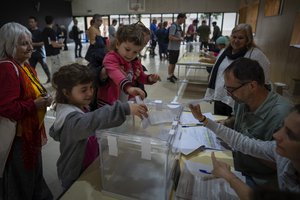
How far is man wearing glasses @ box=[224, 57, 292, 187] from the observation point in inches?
44.0

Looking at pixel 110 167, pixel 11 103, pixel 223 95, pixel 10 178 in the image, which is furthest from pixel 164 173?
pixel 223 95

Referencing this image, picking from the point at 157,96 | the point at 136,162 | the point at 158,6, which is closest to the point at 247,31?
the point at 136,162

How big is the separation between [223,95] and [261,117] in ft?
4.38

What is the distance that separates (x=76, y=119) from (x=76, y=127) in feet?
0.12

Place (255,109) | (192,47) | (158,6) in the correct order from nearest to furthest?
(255,109) → (192,47) → (158,6)

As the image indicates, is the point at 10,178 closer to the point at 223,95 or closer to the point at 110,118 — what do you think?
the point at 110,118

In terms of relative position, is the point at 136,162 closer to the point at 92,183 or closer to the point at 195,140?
the point at 92,183

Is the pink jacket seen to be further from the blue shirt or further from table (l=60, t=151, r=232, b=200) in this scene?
the blue shirt

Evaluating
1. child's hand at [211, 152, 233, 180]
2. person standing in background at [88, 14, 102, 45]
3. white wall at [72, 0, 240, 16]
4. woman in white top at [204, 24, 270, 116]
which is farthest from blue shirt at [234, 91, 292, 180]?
white wall at [72, 0, 240, 16]

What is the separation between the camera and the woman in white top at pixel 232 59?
7.31 feet

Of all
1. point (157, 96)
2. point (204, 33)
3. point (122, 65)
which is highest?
point (204, 33)

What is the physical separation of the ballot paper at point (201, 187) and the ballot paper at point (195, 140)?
196 millimetres

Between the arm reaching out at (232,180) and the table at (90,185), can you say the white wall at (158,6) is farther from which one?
the arm reaching out at (232,180)

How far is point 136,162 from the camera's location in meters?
0.94
